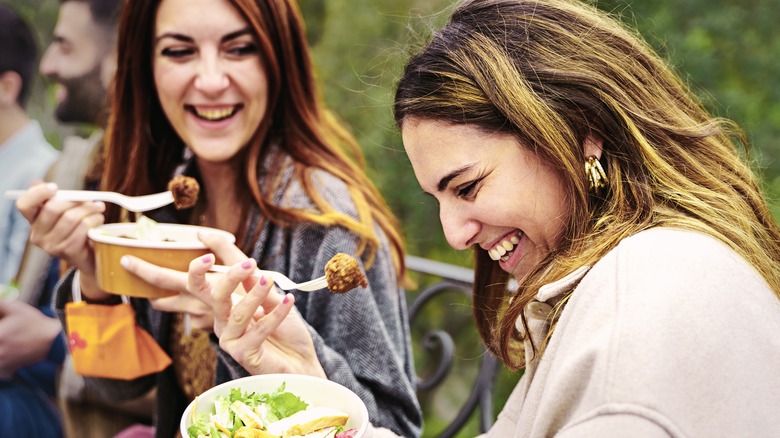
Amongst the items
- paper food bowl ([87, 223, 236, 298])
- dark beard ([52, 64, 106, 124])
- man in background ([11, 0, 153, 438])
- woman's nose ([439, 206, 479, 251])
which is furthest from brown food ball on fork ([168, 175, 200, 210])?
dark beard ([52, 64, 106, 124])

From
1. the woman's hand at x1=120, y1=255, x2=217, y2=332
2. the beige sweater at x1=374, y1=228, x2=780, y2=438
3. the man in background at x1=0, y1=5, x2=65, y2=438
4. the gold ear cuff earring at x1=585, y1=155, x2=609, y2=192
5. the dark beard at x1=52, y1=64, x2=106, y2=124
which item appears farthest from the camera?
the dark beard at x1=52, y1=64, x2=106, y2=124

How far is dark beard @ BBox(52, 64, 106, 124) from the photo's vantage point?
2.32m

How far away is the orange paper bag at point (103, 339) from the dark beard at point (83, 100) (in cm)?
84

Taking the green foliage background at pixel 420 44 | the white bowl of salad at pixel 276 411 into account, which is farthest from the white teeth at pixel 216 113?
→ the white bowl of salad at pixel 276 411

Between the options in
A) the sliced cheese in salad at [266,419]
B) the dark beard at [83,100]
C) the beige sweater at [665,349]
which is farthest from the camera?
the dark beard at [83,100]

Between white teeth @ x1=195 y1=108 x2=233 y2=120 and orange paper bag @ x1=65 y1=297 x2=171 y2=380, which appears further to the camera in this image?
white teeth @ x1=195 y1=108 x2=233 y2=120

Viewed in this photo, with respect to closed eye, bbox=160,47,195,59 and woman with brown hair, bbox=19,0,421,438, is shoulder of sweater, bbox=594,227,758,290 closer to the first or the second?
woman with brown hair, bbox=19,0,421,438

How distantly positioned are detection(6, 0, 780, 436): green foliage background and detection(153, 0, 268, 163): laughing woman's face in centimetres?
30

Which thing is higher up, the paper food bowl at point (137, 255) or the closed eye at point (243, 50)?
the closed eye at point (243, 50)

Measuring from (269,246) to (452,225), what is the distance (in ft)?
2.34

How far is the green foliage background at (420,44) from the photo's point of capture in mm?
2271

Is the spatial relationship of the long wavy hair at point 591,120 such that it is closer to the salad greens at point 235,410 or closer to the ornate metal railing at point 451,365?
the salad greens at point 235,410

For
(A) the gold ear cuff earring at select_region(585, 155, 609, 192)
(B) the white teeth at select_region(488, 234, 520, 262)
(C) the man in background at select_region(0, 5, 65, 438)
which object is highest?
(A) the gold ear cuff earring at select_region(585, 155, 609, 192)

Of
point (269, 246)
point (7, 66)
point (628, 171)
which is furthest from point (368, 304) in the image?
point (7, 66)
